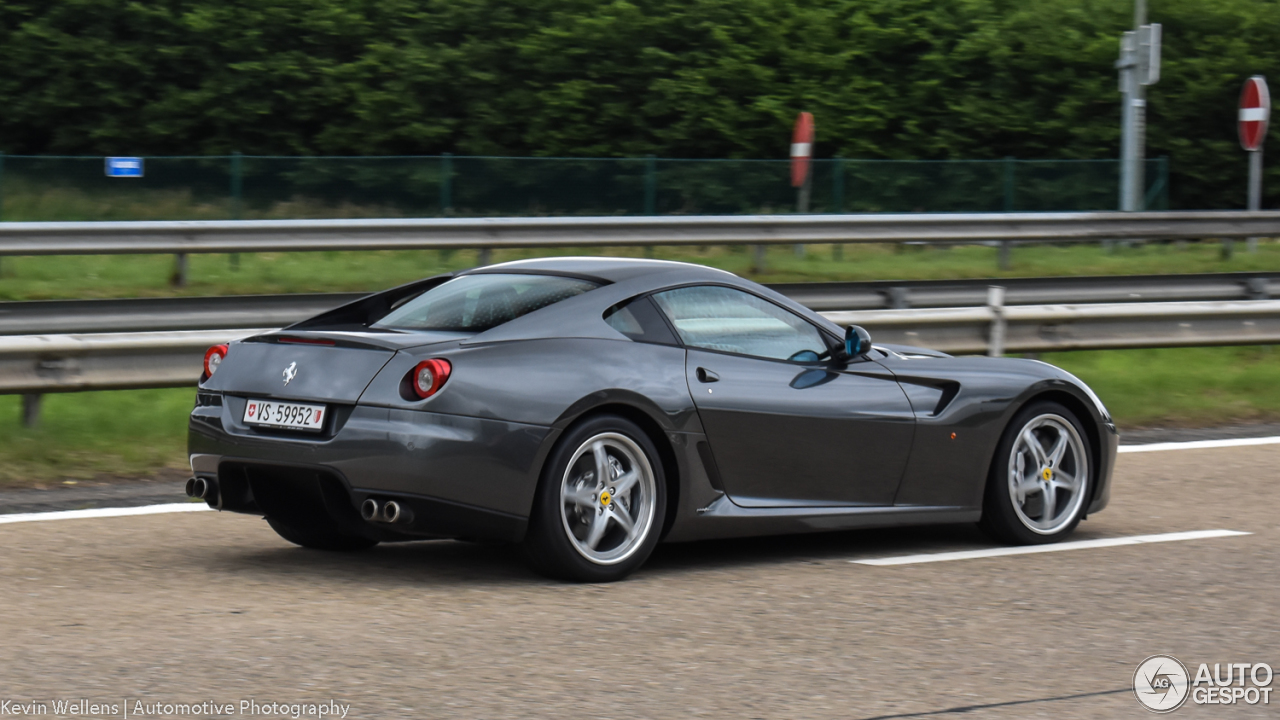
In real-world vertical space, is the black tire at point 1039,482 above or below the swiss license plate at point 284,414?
below

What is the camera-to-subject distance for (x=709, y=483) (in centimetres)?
656

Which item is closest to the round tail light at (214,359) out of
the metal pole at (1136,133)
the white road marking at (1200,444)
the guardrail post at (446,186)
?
the white road marking at (1200,444)

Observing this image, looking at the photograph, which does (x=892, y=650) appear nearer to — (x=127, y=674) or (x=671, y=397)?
(x=671, y=397)

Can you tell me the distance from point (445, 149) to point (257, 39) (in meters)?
3.48

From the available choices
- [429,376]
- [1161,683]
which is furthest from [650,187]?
[1161,683]

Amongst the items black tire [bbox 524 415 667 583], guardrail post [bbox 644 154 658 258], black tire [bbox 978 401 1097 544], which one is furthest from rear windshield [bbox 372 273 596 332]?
guardrail post [bbox 644 154 658 258]

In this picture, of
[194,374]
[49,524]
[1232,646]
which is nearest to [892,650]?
[1232,646]

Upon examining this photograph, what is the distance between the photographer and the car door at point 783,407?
664 cm

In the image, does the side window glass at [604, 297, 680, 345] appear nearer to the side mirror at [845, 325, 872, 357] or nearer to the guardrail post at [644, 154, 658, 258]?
the side mirror at [845, 325, 872, 357]

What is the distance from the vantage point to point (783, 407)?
6.76m

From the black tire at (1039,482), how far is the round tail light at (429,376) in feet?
8.41

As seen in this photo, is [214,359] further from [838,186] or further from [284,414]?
[838,186]

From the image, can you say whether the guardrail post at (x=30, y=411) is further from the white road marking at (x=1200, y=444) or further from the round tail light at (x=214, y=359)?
the white road marking at (x=1200, y=444)

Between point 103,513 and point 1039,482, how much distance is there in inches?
160
